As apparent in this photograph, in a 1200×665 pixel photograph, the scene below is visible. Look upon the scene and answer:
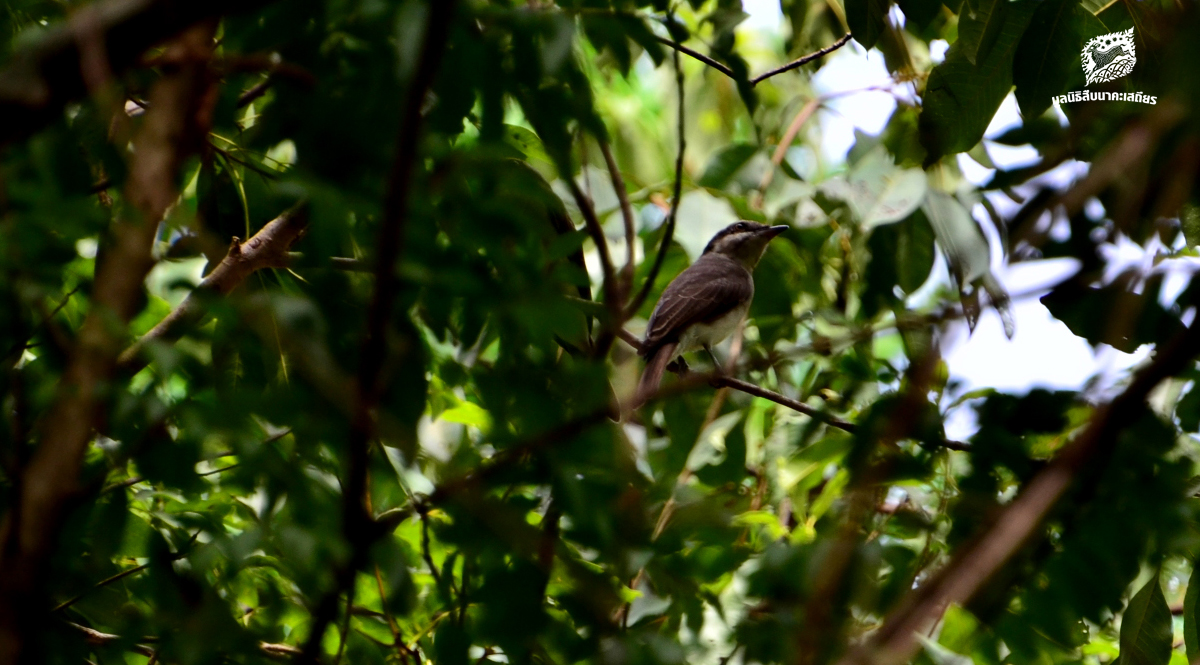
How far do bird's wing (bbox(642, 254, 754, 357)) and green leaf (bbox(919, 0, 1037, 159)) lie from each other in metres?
2.73

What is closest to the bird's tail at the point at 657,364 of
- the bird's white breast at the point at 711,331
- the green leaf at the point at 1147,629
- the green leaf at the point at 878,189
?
the bird's white breast at the point at 711,331

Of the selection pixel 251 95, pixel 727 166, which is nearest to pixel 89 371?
pixel 251 95

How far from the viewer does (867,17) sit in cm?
288

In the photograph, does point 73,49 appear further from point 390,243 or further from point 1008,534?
point 1008,534

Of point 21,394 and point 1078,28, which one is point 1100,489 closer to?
point 1078,28

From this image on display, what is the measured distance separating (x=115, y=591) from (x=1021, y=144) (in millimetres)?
2406

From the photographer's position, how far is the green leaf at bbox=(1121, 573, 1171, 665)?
2582mm

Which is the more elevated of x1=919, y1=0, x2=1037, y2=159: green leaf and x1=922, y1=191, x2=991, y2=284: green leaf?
x1=919, y1=0, x2=1037, y2=159: green leaf

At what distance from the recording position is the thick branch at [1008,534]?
1.01 m

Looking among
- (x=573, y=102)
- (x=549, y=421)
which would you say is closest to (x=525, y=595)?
(x=549, y=421)

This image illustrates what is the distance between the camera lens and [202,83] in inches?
76.9

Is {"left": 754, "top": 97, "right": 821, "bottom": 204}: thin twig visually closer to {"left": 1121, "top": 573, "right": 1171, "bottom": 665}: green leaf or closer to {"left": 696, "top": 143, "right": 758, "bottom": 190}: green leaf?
{"left": 696, "top": 143, "right": 758, "bottom": 190}: green leaf

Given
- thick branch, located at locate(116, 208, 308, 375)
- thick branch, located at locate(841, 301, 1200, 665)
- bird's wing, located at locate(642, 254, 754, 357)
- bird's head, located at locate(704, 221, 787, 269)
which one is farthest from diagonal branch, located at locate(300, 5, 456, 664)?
bird's head, located at locate(704, 221, 787, 269)

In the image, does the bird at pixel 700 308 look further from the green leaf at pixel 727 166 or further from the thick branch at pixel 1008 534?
the thick branch at pixel 1008 534
